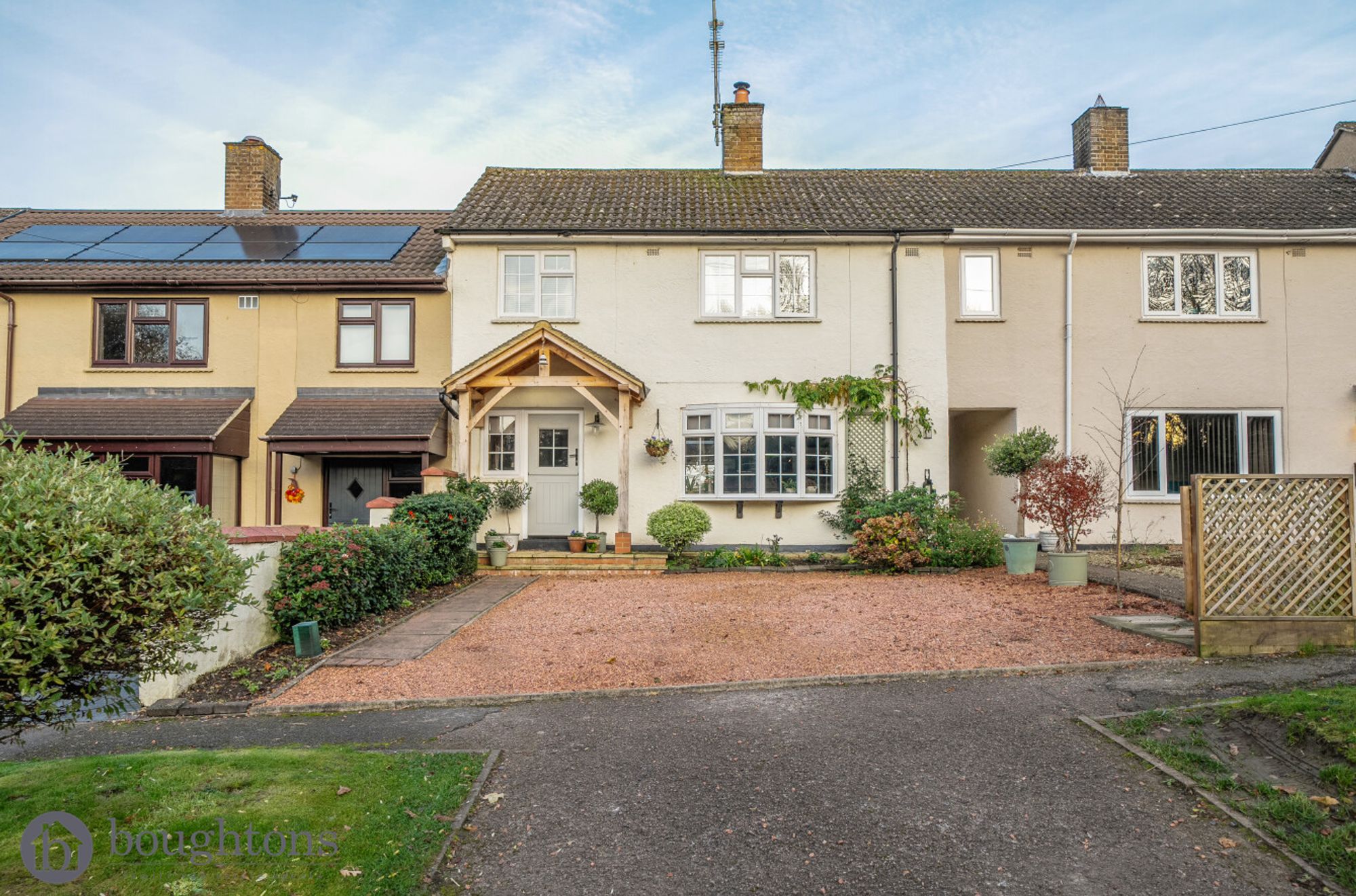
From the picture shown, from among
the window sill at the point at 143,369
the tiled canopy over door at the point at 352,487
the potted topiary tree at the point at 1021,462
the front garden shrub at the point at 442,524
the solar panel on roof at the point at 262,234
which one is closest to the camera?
the front garden shrub at the point at 442,524

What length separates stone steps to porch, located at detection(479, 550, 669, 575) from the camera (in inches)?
531

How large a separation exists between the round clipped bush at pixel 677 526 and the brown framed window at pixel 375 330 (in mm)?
5977

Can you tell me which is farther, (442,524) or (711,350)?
(711,350)

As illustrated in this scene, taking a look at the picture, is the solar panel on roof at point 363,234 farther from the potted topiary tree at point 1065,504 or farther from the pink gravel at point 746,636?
the potted topiary tree at point 1065,504

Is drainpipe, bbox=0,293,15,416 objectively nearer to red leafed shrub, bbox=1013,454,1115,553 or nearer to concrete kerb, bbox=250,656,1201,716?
concrete kerb, bbox=250,656,1201,716

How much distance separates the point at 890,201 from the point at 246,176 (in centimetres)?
1511

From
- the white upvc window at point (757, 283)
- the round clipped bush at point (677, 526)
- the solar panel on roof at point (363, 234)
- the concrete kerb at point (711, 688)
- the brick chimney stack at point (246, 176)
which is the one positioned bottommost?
the concrete kerb at point (711, 688)

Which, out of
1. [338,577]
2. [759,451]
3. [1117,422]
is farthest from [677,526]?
[1117,422]

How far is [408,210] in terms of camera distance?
63.7ft

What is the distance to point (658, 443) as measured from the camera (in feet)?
47.2

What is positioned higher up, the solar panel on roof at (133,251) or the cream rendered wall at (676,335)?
the solar panel on roof at (133,251)

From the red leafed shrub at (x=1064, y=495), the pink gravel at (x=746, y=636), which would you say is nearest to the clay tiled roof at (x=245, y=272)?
the pink gravel at (x=746, y=636)

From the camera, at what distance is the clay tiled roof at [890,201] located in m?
15.1

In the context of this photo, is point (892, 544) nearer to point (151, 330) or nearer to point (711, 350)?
point (711, 350)
